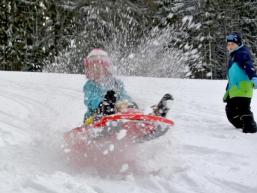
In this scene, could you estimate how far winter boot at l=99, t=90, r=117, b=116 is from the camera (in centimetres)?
577

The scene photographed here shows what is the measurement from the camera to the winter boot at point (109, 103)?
5773 mm

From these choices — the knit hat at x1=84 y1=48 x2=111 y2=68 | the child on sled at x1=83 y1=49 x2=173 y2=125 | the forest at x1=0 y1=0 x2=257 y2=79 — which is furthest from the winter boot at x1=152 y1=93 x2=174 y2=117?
the forest at x1=0 y1=0 x2=257 y2=79

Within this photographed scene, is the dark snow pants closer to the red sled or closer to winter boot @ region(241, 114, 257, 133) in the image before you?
winter boot @ region(241, 114, 257, 133)

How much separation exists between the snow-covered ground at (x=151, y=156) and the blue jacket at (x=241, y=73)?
1.93ft

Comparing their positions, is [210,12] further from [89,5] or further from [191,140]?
[191,140]

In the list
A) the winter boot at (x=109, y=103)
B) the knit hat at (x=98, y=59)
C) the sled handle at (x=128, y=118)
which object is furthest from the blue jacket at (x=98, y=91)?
the sled handle at (x=128, y=118)

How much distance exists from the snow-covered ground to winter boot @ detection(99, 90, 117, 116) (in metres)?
0.58

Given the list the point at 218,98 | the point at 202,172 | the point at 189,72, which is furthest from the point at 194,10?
the point at 202,172

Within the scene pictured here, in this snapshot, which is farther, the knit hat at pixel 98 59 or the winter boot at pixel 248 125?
the winter boot at pixel 248 125

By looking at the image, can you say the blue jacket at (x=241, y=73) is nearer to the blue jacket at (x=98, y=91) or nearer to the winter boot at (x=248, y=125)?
the winter boot at (x=248, y=125)

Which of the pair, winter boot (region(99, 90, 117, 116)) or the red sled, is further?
winter boot (region(99, 90, 117, 116))

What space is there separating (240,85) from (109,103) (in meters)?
2.47

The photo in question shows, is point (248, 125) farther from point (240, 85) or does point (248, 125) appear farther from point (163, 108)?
point (163, 108)

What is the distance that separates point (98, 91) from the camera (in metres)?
6.25
